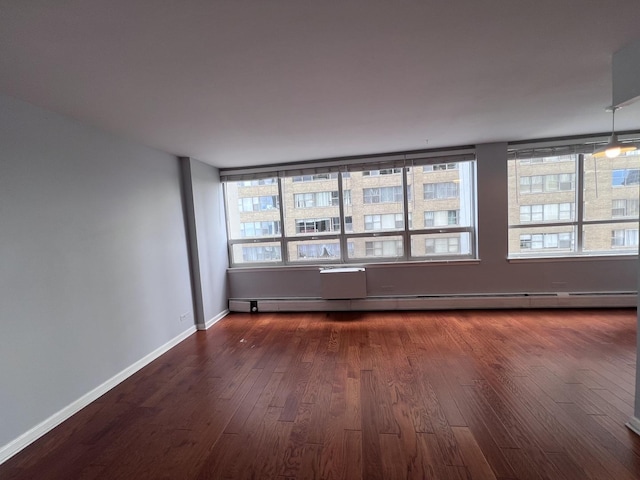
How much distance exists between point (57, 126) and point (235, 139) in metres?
1.43

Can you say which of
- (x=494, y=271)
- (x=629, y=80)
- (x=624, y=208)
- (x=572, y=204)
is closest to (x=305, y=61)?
(x=629, y=80)

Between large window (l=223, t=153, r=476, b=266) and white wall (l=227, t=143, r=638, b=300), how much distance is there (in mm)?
189

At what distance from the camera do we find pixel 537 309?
3.81 metres

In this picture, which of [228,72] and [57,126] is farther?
[57,126]

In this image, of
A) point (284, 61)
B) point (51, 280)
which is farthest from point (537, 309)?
point (51, 280)

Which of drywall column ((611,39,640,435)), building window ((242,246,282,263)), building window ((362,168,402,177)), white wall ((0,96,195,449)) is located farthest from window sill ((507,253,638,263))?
white wall ((0,96,195,449))

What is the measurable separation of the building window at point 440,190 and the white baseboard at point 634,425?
2.97 m

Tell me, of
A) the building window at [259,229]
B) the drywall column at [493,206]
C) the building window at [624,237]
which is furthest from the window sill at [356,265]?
the building window at [624,237]

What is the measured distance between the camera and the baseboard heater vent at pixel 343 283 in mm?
4051

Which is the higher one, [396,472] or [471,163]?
[471,163]

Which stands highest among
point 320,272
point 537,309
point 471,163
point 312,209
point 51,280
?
point 471,163

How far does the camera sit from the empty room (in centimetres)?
144

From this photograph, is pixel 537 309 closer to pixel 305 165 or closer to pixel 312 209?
pixel 312 209

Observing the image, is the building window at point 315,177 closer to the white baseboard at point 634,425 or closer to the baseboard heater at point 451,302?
the baseboard heater at point 451,302
